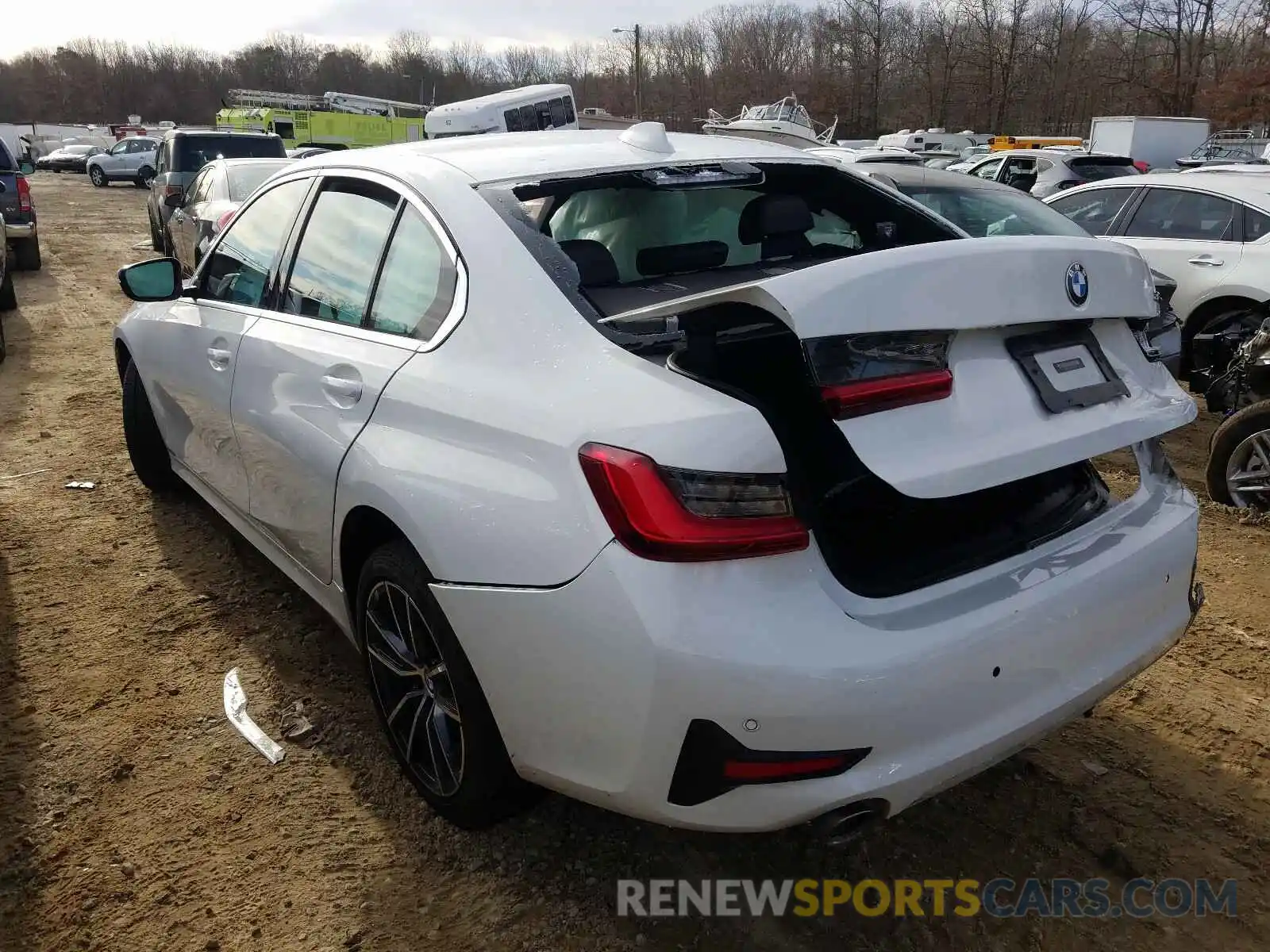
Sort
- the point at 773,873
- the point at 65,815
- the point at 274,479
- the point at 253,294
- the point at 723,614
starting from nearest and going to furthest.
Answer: the point at 723,614 < the point at 773,873 < the point at 65,815 < the point at 274,479 < the point at 253,294

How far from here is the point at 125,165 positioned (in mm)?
34375

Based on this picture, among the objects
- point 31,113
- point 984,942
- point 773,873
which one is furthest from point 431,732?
point 31,113

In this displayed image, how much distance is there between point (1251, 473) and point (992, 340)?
341 cm

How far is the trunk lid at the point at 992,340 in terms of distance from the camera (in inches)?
66.5

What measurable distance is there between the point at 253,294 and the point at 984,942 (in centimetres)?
286

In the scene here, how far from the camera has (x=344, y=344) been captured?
8.27ft

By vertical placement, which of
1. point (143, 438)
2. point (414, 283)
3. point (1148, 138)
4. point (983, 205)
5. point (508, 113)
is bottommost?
point (143, 438)

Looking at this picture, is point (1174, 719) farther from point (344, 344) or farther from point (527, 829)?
point (344, 344)

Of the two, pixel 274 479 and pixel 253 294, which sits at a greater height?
pixel 253 294

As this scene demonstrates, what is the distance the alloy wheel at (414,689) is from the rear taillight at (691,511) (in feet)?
2.22

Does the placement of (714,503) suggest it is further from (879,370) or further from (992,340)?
(992,340)

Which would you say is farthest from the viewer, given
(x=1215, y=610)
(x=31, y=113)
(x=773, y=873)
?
(x=31, y=113)

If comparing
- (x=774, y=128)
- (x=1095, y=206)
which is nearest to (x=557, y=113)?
(x=1095, y=206)

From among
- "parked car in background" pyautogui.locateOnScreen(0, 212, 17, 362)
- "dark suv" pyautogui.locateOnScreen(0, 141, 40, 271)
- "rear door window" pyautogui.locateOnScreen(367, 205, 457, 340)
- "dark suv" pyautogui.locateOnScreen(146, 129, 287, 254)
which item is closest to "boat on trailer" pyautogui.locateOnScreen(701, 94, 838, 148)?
"rear door window" pyautogui.locateOnScreen(367, 205, 457, 340)
